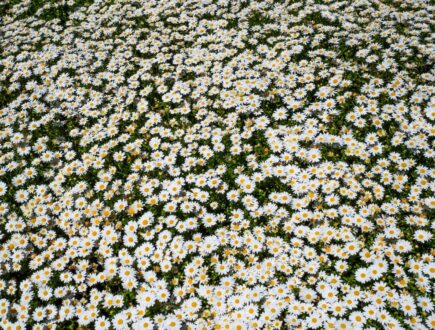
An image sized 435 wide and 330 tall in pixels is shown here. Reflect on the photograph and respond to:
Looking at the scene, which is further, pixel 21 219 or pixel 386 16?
pixel 386 16

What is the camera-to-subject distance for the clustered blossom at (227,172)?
522 centimetres

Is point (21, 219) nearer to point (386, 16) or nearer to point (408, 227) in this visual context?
point (408, 227)

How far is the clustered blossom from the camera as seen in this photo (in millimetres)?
5219

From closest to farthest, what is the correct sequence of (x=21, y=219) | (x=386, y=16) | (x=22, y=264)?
(x=22, y=264) → (x=21, y=219) → (x=386, y=16)

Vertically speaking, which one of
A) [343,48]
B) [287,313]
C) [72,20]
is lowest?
[287,313]

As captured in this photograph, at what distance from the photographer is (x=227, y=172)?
6.62 metres

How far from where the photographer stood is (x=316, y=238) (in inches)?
219

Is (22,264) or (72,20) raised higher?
(72,20)

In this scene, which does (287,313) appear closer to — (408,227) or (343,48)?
(408,227)

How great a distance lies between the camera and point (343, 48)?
27.6 ft

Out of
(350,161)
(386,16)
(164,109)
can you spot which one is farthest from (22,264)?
(386,16)

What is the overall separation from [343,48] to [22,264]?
7215 mm

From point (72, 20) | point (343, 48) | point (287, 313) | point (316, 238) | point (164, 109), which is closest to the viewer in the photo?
point (287, 313)

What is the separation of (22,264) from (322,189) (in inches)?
181
